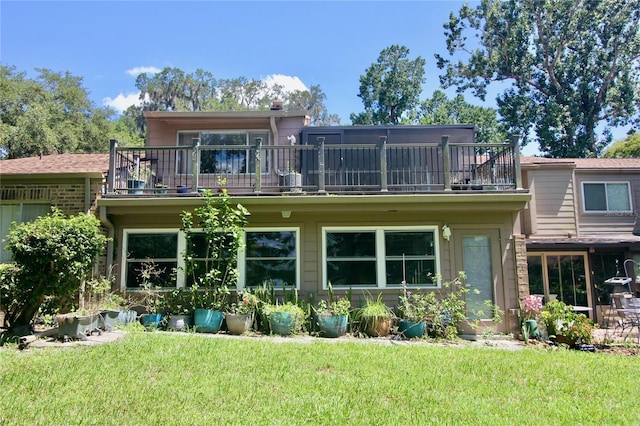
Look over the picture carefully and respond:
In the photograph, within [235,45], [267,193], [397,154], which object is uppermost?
[235,45]

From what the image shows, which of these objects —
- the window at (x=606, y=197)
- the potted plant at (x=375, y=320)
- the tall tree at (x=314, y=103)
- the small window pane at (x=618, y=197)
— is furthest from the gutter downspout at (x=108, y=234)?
the tall tree at (x=314, y=103)

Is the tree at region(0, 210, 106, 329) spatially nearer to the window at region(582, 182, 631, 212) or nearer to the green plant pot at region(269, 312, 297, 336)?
the green plant pot at region(269, 312, 297, 336)

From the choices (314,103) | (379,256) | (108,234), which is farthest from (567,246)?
(314,103)

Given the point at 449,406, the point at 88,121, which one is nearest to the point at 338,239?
the point at 449,406

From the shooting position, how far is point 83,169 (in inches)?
358

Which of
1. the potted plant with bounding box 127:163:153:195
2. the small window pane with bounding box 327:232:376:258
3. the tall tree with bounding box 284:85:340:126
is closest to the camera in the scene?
the potted plant with bounding box 127:163:153:195

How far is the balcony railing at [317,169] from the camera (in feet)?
29.8

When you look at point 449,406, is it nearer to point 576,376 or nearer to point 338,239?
point 576,376

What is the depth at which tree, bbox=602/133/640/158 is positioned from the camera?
77.4ft

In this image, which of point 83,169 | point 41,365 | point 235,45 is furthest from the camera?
point 235,45

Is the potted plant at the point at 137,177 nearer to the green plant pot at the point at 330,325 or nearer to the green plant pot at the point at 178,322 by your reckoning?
the green plant pot at the point at 178,322

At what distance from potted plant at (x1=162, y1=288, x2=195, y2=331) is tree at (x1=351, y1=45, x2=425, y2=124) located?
76.2 ft

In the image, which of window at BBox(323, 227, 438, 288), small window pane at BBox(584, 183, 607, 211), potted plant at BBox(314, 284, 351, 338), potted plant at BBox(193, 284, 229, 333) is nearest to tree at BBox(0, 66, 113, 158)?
potted plant at BBox(193, 284, 229, 333)

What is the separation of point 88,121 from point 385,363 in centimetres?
2727
